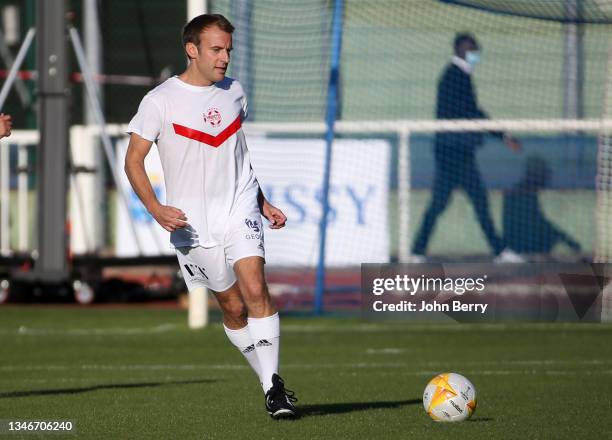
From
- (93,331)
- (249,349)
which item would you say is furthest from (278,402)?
(93,331)

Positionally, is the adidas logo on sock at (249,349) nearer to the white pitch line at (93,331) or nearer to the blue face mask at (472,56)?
the white pitch line at (93,331)

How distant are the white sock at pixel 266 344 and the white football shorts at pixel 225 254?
0.94ft

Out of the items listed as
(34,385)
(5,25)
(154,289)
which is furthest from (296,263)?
(5,25)

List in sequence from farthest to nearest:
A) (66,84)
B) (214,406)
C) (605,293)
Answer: (66,84)
(605,293)
(214,406)

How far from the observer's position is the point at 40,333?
12.8 metres

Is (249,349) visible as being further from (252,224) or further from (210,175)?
(210,175)

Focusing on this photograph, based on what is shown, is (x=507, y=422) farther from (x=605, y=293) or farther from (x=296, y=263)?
(x=296, y=263)

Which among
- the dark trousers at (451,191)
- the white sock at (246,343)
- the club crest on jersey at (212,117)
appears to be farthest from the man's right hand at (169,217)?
the dark trousers at (451,191)

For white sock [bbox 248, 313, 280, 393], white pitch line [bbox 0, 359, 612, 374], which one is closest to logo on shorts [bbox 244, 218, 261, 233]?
white sock [bbox 248, 313, 280, 393]

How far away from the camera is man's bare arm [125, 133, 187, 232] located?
22.5 feet

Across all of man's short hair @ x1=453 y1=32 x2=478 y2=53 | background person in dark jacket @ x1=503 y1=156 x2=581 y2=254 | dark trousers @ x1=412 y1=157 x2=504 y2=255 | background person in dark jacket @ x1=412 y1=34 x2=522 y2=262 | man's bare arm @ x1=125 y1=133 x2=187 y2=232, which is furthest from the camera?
background person in dark jacket @ x1=503 y1=156 x2=581 y2=254

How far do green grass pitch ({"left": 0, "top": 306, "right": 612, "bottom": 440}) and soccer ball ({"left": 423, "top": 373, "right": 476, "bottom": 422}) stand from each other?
0.07 metres

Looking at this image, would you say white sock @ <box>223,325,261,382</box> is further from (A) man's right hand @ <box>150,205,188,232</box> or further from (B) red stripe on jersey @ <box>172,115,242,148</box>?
Answer: (B) red stripe on jersey @ <box>172,115,242,148</box>

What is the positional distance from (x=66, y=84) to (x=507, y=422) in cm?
800
